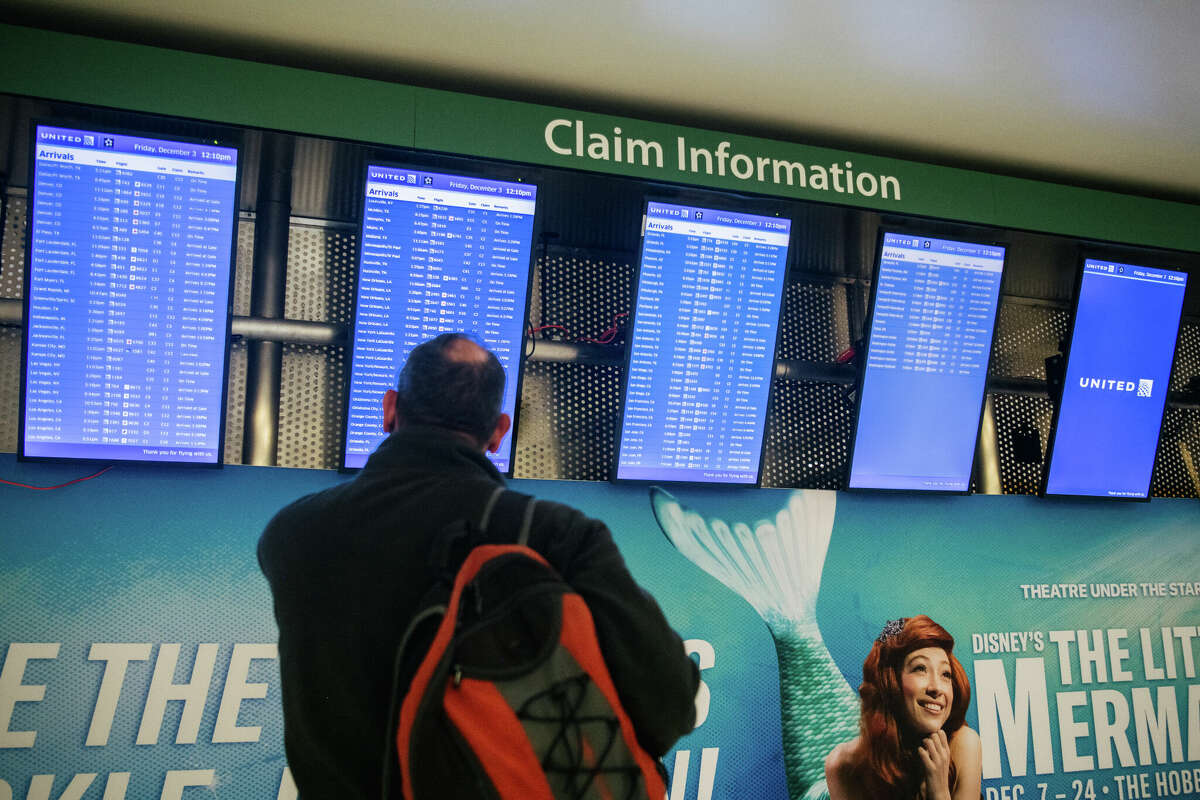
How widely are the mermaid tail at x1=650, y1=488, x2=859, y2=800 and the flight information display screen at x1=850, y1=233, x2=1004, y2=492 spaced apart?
31 centimetres

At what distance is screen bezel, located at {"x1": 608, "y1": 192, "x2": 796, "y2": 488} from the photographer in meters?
2.40

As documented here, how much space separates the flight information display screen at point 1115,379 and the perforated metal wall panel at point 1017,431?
14 cm

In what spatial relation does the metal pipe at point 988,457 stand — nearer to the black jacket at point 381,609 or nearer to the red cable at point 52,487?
the black jacket at point 381,609

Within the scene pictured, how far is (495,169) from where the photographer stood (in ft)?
7.44

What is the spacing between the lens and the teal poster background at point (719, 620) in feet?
6.80

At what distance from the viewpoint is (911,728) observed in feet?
8.61

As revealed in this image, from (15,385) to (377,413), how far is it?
0.92m

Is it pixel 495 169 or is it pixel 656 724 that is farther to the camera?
pixel 495 169

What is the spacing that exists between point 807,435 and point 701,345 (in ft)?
1.90

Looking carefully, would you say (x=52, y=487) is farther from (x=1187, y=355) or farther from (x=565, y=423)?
(x=1187, y=355)

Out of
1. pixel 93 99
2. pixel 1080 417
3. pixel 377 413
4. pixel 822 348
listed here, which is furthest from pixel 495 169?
pixel 1080 417

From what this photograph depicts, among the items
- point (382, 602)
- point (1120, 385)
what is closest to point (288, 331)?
point (382, 602)

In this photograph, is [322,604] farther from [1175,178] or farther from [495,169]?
[1175,178]

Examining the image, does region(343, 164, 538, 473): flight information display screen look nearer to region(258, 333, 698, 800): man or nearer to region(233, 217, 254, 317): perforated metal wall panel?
region(233, 217, 254, 317): perforated metal wall panel
